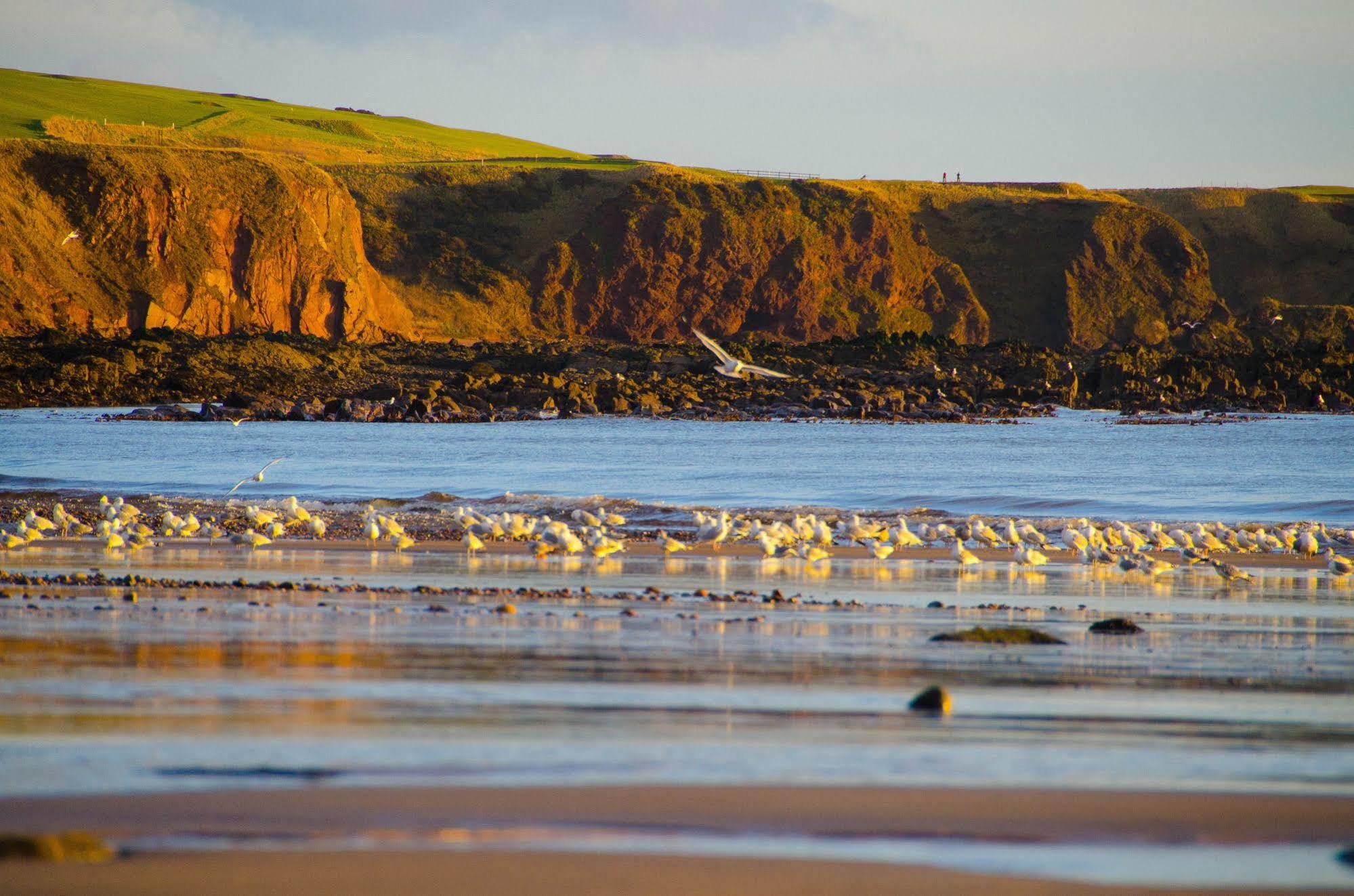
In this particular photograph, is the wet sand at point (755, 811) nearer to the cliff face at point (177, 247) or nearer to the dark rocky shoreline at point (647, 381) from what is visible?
the dark rocky shoreline at point (647, 381)

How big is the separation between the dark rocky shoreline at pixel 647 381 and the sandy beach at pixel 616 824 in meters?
44.3

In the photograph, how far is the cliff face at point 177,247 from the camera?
76562 mm

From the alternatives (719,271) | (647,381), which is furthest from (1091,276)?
(647,381)

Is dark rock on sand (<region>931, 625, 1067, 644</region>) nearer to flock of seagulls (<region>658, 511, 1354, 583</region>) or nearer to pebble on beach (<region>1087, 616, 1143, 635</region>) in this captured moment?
pebble on beach (<region>1087, 616, 1143, 635</region>)

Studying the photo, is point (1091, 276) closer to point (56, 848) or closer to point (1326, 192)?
point (1326, 192)

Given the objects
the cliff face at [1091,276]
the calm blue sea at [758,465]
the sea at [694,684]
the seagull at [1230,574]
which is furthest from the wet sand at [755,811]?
the cliff face at [1091,276]

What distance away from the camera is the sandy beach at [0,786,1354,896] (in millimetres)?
3350

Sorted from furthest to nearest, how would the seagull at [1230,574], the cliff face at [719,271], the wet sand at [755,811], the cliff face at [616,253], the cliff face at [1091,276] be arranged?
1. the cliff face at [1091,276]
2. the cliff face at [719,271]
3. the cliff face at [616,253]
4. the seagull at [1230,574]
5. the wet sand at [755,811]

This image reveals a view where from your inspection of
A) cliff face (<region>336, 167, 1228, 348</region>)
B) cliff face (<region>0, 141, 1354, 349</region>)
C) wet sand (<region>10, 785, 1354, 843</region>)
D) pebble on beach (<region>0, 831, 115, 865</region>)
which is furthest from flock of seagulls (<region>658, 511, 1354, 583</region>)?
cliff face (<region>336, 167, 1228, 348</region>)

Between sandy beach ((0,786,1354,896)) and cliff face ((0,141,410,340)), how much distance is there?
74.5m

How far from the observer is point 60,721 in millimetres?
4977

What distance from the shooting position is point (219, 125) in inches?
5187

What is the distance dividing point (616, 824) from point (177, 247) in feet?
280

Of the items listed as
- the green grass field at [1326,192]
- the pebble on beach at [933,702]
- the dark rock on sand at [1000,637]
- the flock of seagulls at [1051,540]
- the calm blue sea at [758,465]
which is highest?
the green grass field at [1326,192]
